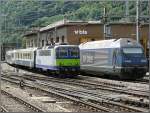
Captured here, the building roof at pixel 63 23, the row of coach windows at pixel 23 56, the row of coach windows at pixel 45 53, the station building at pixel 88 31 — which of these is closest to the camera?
the row of coach windows at pixel 45 53

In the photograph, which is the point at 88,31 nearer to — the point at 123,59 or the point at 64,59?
the point at 64,59

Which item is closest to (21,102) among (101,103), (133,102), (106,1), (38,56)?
(101,103)

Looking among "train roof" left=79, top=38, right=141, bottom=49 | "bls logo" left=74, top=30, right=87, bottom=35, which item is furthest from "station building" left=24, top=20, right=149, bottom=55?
"train roof" left=79, top=38, right=141, bottom=49

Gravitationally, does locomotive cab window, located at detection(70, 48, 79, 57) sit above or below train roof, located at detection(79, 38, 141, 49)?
below


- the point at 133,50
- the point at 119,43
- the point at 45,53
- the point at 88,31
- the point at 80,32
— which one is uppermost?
the point at 88,31

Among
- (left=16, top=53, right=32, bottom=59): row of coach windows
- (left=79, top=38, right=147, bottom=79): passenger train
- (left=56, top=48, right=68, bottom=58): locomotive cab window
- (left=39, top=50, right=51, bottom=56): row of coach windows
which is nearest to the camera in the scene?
(left=79, top=38, right=147, bottom=79): passenger train

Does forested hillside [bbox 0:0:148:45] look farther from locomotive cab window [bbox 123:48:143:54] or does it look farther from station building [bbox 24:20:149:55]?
locomotive cab window [bbox 123:48:143:54]

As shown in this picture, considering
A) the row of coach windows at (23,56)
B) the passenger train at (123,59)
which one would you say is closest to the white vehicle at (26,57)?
the row of coach windows at (23,56)

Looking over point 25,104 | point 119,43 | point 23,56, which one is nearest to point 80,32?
point 23,56

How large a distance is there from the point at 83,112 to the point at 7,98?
558cm

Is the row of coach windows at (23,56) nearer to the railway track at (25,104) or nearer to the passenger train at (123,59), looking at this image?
the passenger train at (123,59)

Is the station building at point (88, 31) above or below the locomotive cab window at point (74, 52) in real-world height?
above

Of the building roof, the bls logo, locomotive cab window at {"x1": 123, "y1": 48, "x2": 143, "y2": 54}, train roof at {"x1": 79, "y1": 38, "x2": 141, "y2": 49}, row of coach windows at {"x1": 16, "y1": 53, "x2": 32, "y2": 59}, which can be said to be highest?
the building roof

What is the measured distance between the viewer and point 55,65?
32.6 m
